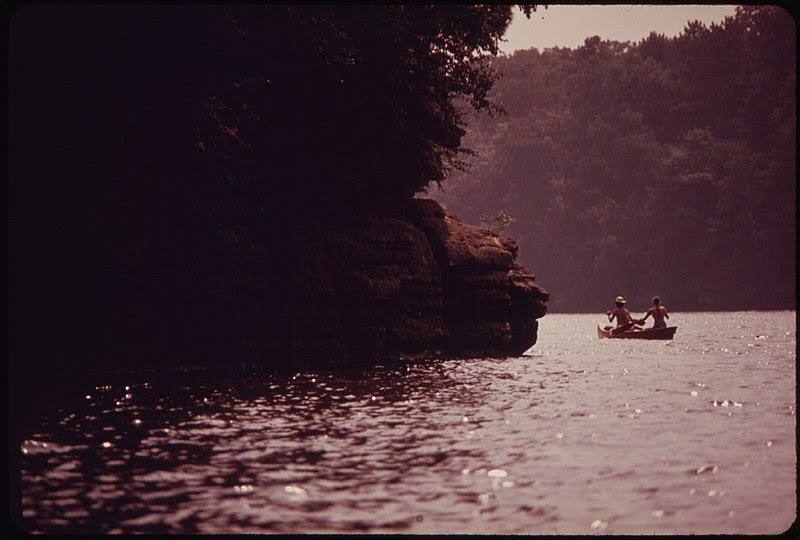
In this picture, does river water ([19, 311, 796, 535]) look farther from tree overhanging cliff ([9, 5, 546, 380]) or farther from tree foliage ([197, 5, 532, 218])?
tree foliage ([197, 5, 532, 218])

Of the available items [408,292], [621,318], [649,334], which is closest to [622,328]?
[621,318]

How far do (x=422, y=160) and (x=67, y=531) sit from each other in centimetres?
2002

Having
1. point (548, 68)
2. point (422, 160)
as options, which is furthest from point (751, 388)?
point (548, 68)

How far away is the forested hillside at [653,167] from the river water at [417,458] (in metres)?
61.0

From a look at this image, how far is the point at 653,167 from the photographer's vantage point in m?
84.2

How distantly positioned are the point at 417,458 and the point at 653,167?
78.6m

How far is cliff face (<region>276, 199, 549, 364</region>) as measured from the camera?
2353 centimetres

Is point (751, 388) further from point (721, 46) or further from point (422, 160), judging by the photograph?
point (721, 46)

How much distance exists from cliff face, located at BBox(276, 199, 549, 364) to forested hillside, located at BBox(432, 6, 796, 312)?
1933 inches

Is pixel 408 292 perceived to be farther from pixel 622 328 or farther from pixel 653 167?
pixel 653 167

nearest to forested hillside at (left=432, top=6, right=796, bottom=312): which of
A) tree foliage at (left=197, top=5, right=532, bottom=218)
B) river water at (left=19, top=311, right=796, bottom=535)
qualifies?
tree foliage at (left=197, top=5, right=532, bottom=218)

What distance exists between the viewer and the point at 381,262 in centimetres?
2488

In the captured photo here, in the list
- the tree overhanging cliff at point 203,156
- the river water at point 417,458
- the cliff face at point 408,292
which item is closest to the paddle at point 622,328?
the cliff face at point 408,292

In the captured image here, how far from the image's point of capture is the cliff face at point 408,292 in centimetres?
2353
